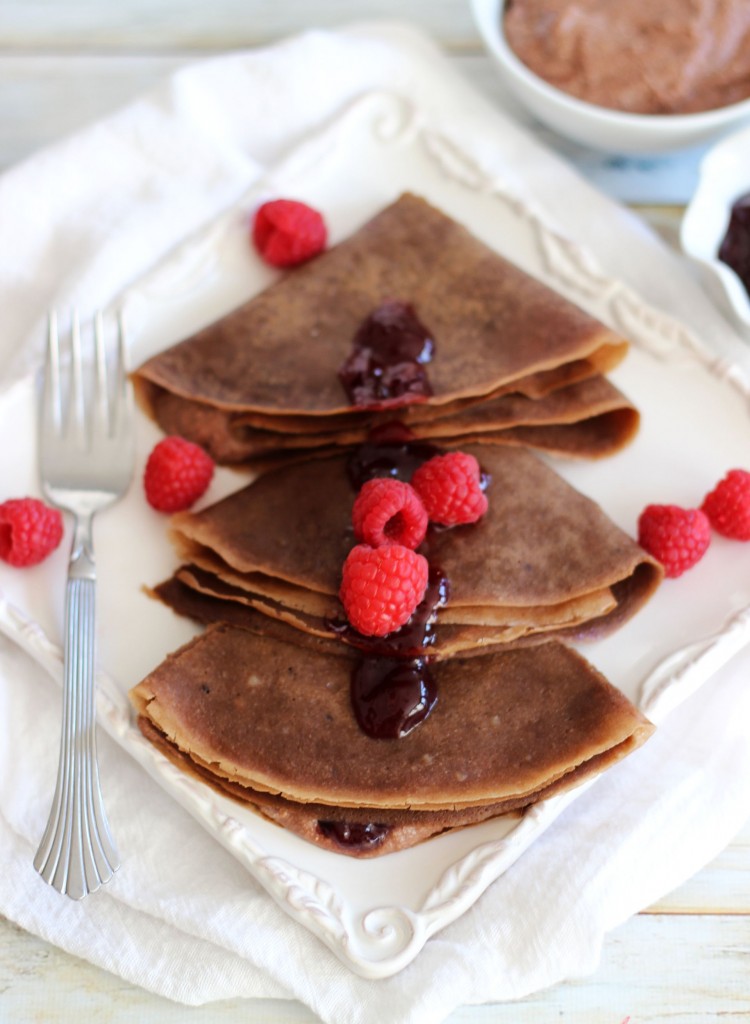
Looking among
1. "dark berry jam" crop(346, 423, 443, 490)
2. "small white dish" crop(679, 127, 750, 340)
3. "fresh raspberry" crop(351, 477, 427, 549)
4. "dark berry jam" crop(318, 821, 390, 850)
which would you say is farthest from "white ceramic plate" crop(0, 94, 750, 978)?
"fresh raspberry" crop(351, 477, 427, 549)

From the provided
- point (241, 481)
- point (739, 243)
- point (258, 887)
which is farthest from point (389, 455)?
point (739, 243)

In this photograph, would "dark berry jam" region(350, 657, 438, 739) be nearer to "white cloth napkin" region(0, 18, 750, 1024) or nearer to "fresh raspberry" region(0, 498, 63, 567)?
"white cloth napkin" region(0, 18, 750, 1024)

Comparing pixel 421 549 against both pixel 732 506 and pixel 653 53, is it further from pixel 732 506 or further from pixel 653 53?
pixel 653 53

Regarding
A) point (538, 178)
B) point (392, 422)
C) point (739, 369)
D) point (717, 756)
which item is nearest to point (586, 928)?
point (717, 756)

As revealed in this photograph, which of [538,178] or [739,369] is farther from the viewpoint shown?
[538,178]

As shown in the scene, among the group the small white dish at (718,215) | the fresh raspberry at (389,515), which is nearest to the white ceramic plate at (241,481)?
the small white dish at (718,215)

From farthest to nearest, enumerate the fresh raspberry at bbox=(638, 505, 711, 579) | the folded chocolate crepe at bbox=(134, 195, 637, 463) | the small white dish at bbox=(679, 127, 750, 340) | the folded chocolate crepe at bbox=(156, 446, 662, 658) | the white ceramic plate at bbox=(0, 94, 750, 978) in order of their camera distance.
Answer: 1. the small white dish at bbox=(679, 127, 750, 340)
2. the folded chocolate crepe at bbox=(134, 195, 637, 463)
3. the fresh raspberry at bbox=(638, 505, 711, 579)
4. the folded chocolate crepe at bbox=(156, 446, 662, 658)
5. the white ceramic plate at bbox=(0, 94, 750, 978)

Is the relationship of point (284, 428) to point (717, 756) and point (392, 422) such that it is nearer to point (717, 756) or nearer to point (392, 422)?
point (392, 422)
